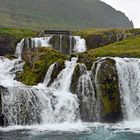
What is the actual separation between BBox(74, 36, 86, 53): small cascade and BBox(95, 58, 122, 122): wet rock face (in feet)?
101

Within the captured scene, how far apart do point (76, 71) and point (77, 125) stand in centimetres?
814

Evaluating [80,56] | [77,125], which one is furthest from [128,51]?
[77,125]

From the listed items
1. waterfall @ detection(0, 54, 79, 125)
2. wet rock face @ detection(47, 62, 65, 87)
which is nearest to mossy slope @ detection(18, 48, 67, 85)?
wet rock face @ detection(47, 62, 65, 87)

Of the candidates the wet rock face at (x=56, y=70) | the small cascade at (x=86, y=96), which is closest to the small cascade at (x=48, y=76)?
the wet rock face at (x=56, y=70)

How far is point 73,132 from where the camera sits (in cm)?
4816

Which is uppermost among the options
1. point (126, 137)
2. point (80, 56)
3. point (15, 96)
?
point (80, 56)

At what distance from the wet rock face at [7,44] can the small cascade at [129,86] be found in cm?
3990

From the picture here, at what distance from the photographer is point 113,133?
47.8 m

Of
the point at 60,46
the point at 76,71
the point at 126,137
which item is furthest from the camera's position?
the point at 60,46

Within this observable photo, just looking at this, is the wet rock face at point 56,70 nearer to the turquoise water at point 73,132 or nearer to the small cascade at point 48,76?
the small cascade at point 48,76

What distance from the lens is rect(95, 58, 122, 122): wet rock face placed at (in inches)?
2180

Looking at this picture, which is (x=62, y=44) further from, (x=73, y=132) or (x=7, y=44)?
(x=73, y=132)

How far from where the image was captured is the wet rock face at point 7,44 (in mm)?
96400

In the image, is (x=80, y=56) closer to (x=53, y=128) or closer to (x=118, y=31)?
(x=53, y=128)
